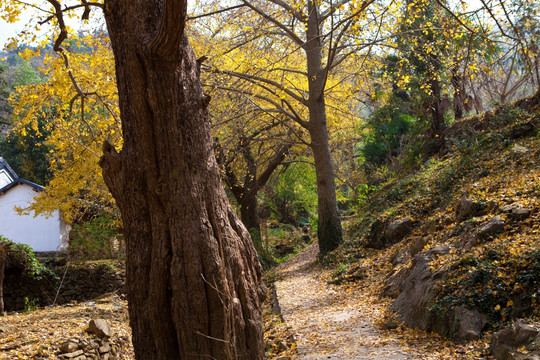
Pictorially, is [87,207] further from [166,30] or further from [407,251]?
[166,30]

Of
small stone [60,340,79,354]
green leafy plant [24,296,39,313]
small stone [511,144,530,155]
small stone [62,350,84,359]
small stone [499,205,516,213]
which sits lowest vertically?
small stone [62,350,84,359]

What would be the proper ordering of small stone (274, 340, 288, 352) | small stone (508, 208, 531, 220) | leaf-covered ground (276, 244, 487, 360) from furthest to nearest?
small stone (274, 340, 288, 352)
small stone (508, 208, 531, 220)
leaf-covered ground (276, 244, 487, 360)

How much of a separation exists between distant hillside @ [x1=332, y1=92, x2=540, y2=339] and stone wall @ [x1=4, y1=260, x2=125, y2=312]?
24.7ft

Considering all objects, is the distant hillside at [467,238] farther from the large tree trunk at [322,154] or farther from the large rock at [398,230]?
the large tree trunk at [322,154]

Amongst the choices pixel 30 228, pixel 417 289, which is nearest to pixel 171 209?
pixel 417 289

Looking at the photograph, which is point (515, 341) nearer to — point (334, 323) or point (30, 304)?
point (334, 323)

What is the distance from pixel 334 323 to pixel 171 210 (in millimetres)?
3897

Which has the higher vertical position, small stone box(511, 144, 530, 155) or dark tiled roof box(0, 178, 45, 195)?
dark tiled roof box(0, 178, 45, 195)

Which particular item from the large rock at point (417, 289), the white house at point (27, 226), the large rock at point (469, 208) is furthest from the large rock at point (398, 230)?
the white house at point (27, 226)

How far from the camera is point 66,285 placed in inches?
598

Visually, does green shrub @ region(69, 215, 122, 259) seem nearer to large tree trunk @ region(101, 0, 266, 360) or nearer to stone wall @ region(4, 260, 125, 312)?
stone wall @ region(4, 260, 125, 312)

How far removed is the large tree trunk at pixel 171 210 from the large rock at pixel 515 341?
7.05 ft

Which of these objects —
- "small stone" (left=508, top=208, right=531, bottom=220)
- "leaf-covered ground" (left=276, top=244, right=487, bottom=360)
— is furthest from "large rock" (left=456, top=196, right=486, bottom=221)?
"leaf-covered ground" (left=276, top=244, right=487, bottom=360)

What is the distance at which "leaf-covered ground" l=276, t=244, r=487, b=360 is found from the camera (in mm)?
5270
